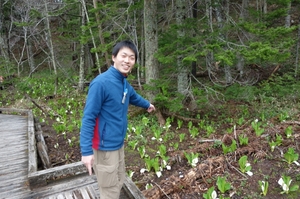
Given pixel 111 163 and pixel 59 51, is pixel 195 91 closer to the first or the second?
pixel 111 163

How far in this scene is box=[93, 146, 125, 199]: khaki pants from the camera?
226 centimetres

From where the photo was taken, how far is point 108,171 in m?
2.28

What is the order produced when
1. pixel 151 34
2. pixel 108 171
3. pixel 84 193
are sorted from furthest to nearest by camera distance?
pixel 151 34 < pixel 84 193 < pixel 108 171

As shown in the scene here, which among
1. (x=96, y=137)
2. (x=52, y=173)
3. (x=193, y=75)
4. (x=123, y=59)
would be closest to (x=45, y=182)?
(x=52, y=173)

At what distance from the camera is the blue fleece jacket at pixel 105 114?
2021 millimetres

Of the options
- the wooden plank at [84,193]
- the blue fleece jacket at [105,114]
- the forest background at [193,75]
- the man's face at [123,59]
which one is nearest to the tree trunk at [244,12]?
the forest background at [193,75]

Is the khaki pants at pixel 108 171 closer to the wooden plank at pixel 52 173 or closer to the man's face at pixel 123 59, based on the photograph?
the man's face at pixel 123 59

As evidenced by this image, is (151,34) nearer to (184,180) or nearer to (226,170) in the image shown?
(226,170)

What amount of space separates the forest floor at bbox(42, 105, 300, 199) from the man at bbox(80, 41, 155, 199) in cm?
134

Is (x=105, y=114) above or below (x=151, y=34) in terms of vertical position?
below

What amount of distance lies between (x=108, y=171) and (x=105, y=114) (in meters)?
0.58

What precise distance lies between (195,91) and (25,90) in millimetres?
10917

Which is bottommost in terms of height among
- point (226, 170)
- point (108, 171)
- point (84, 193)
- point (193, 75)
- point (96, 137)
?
point (226, 170)

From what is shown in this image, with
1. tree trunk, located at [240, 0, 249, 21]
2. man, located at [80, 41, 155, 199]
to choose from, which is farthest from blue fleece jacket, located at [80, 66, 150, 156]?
tree trunk, located at [240, 0, 249, 21]
